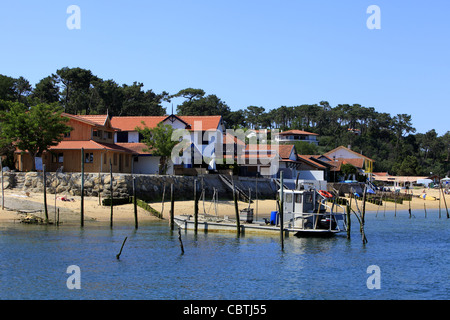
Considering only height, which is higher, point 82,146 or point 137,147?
point 137,147

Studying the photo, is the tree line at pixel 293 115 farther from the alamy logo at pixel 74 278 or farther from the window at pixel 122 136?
the alamy logo at pixel 74 278

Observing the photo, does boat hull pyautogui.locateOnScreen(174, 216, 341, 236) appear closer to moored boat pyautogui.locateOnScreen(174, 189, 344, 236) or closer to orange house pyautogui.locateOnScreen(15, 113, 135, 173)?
moored boat pyautogui.locateOnScreen(174, 189, 344, 236)

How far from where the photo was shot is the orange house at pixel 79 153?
5928 cm

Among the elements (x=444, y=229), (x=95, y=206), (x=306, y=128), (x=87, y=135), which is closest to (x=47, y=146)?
(x=87, y=135)

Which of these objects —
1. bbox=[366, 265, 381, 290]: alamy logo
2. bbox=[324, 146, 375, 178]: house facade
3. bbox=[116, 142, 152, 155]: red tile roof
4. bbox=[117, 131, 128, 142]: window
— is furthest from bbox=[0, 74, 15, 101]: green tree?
bbox=[366, 265, 381, 290]: alamy logo

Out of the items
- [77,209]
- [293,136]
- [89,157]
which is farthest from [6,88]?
[293,136]

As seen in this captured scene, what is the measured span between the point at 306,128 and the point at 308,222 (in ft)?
381

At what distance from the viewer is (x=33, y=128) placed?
56406mm

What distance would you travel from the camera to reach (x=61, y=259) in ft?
105

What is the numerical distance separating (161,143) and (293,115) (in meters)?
107

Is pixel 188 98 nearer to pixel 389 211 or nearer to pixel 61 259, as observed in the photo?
pixel 389 211

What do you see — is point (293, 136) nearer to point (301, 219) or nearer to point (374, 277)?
point (301, 219)

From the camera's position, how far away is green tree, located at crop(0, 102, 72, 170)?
56.2m
